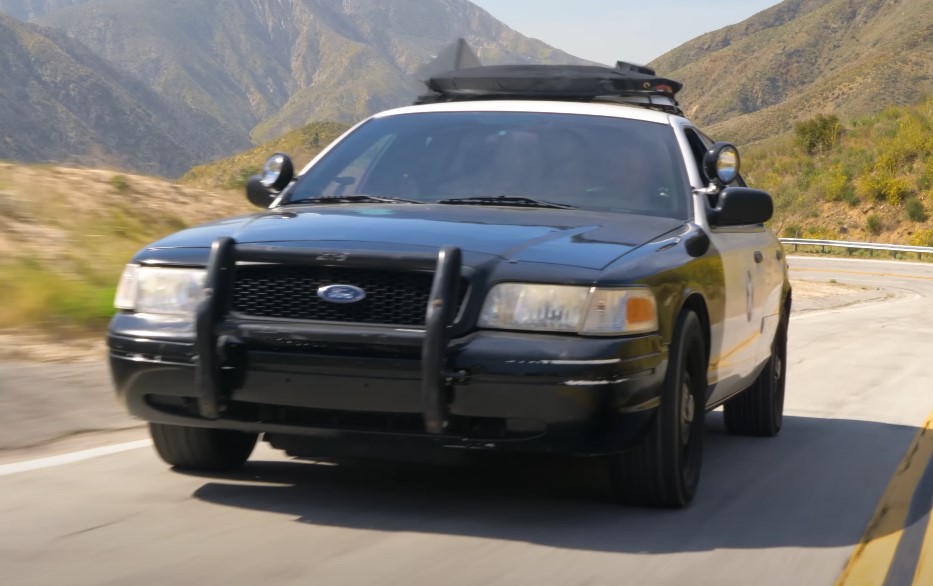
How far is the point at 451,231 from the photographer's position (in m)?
5.36

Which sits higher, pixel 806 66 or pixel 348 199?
pixel 348 199

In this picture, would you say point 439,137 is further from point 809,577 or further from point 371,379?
point 809,577

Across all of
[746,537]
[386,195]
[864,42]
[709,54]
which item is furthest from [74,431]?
[709,54]

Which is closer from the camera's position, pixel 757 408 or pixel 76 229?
pixel 757 408

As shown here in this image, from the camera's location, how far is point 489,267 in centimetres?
507

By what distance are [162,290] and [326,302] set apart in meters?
0.67

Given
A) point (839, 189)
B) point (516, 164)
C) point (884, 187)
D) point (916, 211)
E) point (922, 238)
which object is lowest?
point (922, 238)

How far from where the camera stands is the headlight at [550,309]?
197 inches

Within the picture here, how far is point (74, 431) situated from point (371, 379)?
9.10ft

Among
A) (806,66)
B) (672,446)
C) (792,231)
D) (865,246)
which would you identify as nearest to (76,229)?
(672,446)

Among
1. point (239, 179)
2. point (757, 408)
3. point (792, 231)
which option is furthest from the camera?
point (792, 231)

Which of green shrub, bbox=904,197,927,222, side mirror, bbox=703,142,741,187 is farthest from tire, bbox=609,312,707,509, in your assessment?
green shrub, bbox=904,197,927,222

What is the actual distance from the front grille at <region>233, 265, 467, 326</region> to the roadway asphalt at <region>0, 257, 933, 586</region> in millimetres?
754

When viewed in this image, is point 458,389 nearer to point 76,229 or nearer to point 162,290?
point 162,290
